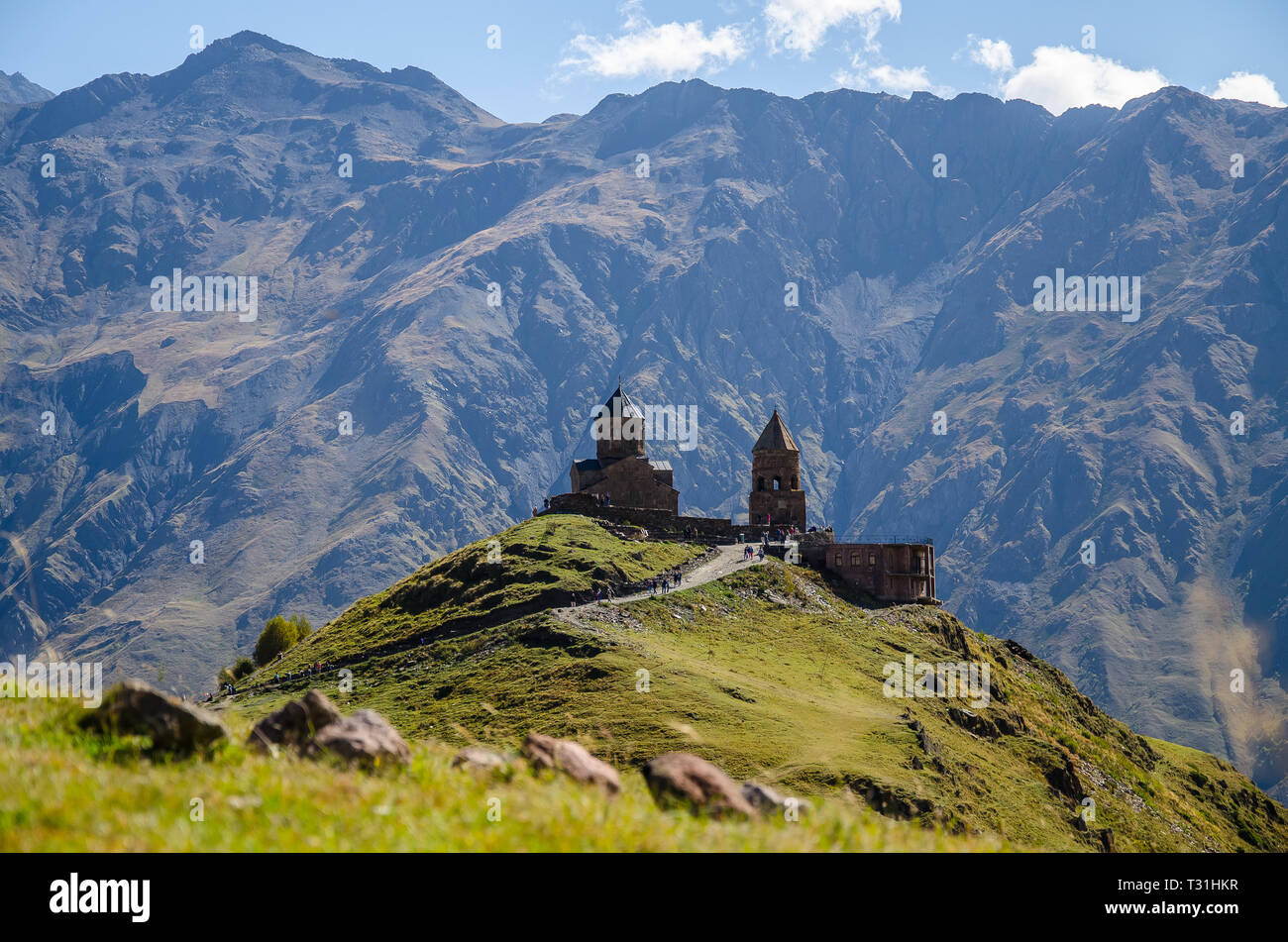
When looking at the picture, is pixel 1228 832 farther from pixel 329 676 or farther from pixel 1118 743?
pixel 329 676

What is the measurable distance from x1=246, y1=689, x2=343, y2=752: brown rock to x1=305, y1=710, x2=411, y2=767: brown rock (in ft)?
1.62

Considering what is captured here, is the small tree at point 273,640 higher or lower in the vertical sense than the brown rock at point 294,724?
lower

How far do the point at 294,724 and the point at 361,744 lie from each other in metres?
1.81

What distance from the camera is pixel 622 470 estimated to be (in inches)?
4232

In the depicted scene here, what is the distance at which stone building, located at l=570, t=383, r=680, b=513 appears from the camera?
107 meters

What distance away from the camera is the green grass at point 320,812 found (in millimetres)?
13906

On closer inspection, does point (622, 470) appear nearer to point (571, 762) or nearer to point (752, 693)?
point (752, 693)

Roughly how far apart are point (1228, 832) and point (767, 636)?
4031 centimetres

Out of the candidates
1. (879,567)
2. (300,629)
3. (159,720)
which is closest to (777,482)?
(879,567)

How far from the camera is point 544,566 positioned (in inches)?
3100

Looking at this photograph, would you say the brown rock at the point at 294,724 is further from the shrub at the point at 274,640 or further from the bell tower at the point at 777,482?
the bell tower at the point at 777,482

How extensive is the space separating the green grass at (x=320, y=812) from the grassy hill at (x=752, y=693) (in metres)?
22.8

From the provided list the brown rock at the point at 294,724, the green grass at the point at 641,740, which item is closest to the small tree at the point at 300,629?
the green grass at the point at 641,740
